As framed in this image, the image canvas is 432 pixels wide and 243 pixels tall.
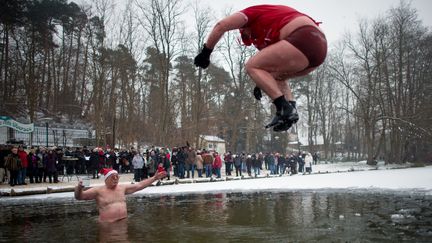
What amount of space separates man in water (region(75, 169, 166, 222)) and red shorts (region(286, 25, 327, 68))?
4.33 metres

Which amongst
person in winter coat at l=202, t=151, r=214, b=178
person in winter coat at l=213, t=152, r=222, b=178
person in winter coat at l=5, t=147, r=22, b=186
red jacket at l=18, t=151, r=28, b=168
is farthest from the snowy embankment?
red jacket at l=18, t=151, r=28, b=168

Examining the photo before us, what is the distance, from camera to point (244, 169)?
99.9 feet

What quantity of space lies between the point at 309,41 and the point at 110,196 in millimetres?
5304

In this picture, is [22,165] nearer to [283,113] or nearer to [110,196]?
[110,196]

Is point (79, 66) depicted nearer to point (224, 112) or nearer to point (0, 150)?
point (224, 112)

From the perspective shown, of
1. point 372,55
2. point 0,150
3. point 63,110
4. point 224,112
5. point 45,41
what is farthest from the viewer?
point 224,112

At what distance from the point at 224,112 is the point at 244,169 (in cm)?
1588

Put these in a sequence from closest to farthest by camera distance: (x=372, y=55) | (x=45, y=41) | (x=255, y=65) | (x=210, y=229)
Result: (x=255, y=65), (x=210, y=229), (x=45, y=41), (x=372, y=55)

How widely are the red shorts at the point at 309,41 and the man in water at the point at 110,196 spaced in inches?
171

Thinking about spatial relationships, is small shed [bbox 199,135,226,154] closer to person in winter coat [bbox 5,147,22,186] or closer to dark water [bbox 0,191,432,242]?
person in winter coat [bbox 5,147,22,186]

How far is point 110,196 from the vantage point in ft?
22.8

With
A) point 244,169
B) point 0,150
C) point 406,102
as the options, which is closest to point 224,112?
point 244,169

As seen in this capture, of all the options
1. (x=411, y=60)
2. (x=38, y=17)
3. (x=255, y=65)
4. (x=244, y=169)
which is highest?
(x=38, y=17)

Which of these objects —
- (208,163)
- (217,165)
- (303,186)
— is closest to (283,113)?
(303,186)
